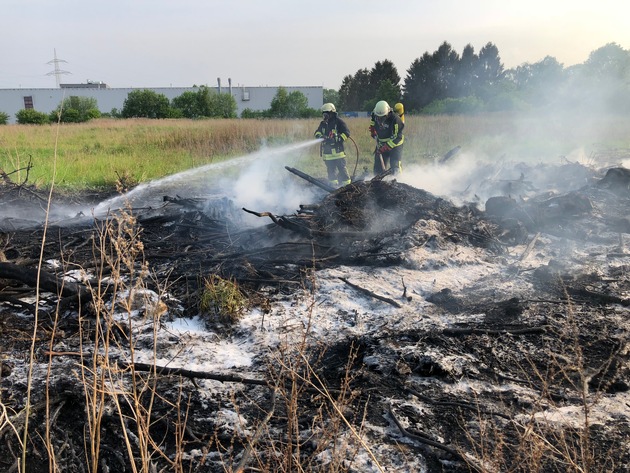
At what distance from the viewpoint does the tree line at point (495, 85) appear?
24188 millimetres

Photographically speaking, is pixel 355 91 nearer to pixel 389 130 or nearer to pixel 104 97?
pixel 104 97

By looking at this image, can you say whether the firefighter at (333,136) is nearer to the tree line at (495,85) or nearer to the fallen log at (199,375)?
the fallen log at (199,375)

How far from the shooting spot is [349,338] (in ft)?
13.3

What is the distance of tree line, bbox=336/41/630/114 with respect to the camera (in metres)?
24.2

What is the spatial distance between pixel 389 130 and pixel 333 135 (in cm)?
121

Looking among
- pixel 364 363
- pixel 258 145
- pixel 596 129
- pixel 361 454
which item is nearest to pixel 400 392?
pixel 364 363

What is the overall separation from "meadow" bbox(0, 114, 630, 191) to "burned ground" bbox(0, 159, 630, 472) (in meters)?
3.62

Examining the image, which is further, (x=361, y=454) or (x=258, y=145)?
(x=258, y=145)

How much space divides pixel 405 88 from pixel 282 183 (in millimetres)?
50403

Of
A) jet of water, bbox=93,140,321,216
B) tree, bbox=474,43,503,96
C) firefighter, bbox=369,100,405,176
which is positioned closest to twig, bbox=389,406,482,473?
jet of water, bbox=93,140,321,216

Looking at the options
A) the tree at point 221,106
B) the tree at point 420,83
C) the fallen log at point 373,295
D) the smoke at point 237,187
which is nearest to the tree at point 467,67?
the tree at point 420,83

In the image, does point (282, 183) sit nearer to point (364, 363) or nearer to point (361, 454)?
point (364, 363)

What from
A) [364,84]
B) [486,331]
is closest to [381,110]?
[486,331]

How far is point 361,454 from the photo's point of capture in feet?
8.73
